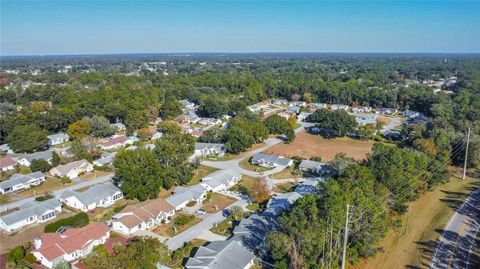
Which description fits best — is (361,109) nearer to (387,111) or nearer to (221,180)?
(387,111)

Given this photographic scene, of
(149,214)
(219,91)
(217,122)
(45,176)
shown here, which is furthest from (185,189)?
(219,91)

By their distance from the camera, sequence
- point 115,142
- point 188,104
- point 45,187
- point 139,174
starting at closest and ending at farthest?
point 139,174 < point 45,187 < point 115,142 < point 188,104

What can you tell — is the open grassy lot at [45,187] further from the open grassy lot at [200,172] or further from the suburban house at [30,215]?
the open grassy lot at [200,172]

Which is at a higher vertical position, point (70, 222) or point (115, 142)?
point (115, 142)

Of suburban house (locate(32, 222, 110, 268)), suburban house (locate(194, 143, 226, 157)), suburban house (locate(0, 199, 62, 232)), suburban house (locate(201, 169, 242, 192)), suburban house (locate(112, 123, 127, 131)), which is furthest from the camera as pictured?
suburban house (locate(112, 123, 127, 131))

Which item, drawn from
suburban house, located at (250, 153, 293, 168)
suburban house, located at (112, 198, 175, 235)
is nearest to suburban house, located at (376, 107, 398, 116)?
suburban house, located at (250, 153, 293, 168)

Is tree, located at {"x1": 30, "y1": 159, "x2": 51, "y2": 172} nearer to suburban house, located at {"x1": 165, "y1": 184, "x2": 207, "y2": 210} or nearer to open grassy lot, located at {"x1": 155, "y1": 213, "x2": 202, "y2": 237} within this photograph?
suburban house, located at {"x1": 165, "y1": 184, "x2": 207, "y2": 210}

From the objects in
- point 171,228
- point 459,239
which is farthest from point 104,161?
point 459,239
